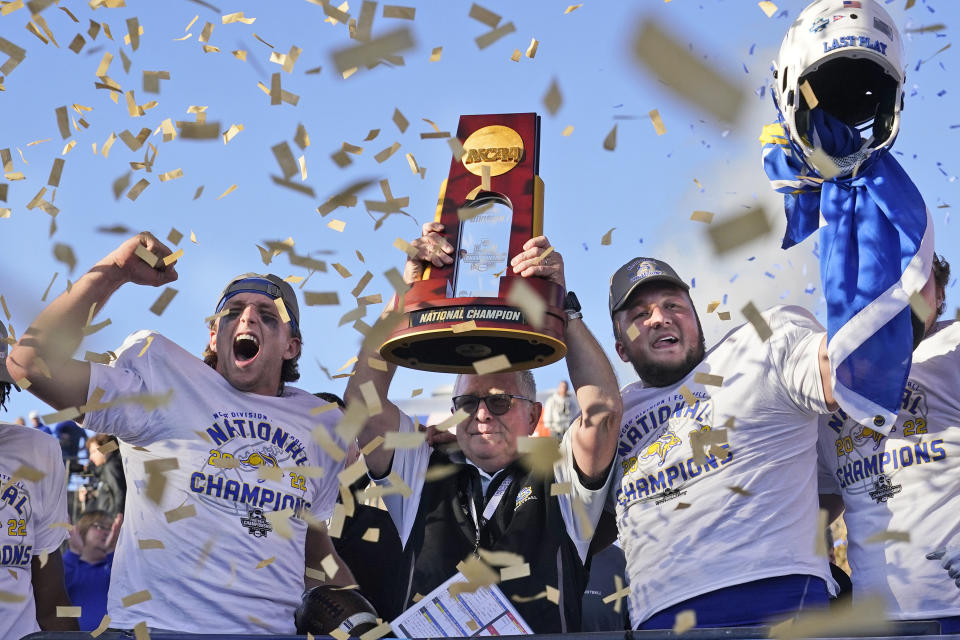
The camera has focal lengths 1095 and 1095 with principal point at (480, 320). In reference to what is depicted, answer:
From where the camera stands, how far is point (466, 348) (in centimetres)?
355

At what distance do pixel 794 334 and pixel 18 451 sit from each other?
2924 millimetres

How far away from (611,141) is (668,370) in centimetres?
87

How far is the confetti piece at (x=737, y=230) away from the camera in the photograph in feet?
11.3

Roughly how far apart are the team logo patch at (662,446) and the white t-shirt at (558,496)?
0.17 meters

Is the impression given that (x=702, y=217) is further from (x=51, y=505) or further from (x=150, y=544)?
(x=51, y=505)

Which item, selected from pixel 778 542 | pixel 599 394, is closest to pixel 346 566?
pixel 599 394

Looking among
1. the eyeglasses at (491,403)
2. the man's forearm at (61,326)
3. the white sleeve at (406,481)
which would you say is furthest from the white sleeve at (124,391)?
the eyeglasses at (491,403)

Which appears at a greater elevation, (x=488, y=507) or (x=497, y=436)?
(x=497, y=436)

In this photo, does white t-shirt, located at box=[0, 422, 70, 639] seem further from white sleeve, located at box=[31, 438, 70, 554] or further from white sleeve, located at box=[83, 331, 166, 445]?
white sleeve, located at box=[83, 331, 166, 445]

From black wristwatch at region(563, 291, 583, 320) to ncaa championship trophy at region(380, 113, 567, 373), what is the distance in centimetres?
33

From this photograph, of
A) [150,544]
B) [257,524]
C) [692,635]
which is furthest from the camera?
[257,524]

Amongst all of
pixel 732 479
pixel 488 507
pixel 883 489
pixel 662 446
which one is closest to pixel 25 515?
pixel 488 507

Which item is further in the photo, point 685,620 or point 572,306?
point 572,306

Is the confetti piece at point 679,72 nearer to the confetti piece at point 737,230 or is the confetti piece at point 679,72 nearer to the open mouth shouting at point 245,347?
the confetti piece at point 737,230
